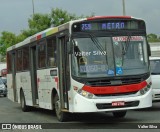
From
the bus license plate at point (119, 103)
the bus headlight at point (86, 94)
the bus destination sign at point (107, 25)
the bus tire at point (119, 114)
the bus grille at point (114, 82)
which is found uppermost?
the bus destination sign at point (107, 25)

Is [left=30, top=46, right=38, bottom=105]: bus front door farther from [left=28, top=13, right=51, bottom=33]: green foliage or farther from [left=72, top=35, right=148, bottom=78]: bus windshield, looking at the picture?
[left=28, top=13, right=51, bottom=33]: green foliage

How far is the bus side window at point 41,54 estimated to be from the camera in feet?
53.4

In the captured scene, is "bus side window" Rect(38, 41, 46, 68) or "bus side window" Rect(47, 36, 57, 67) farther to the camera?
"bus side window" Rect(38, 41, 46, 68)

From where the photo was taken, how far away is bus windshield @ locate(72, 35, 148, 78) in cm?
1295

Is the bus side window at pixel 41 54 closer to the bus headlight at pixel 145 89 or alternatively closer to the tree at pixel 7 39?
the bus headlight at pixel 145 89

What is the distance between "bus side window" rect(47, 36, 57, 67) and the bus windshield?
1.95 m

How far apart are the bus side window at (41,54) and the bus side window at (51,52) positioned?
0.58 m

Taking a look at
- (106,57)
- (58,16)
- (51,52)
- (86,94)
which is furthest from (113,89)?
(58,16)

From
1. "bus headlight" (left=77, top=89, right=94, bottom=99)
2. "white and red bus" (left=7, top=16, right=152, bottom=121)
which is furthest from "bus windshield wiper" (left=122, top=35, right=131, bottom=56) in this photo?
"bus headlight" (left=77, top=89, right=94, bottom=99)

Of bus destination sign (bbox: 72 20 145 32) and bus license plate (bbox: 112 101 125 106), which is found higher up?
bus destination sign (bbox: 72 20 145 32)

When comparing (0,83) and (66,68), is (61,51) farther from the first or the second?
(0,83)

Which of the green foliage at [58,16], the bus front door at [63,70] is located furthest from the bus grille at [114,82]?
the green foliage at [58,16]

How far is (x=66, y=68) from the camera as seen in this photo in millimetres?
13773

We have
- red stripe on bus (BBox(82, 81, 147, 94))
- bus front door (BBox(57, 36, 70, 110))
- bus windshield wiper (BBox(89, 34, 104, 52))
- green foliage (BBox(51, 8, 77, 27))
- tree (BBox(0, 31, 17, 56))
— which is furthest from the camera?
tree (BBox(0, 31, 17, 56))
